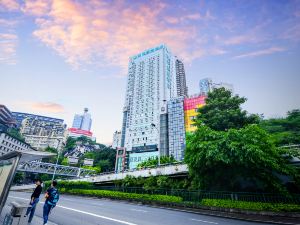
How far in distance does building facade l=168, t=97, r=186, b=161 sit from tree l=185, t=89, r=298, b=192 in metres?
58.2

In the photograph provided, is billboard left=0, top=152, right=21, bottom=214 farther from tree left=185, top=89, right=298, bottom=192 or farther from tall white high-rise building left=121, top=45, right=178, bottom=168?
tall white high-rise building left=121, top=45, right=178, bottom=168

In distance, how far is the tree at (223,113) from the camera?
19.8 meters

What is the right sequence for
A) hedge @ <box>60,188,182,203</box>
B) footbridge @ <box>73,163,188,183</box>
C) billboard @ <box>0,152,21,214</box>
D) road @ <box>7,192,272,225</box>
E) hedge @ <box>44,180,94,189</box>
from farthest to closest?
1. hedge @ <box>44,180,94,189</box>
2. footbridge @ <box>73,163,188,183</box>
3. hedge @ <box>60,188,182,203</box>
4. road @ <box>7,192,272,225</box>
5. billboard @ <box>0,152,21,214</box>

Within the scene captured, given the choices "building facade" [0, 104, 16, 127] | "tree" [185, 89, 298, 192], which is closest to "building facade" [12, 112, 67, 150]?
"building facade" [0, 104, 16, 127]

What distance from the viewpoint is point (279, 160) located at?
14.4 meters

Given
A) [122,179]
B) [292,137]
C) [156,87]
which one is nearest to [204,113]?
[122,179]

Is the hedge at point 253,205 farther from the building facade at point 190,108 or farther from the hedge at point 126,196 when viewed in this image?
the building facade at point 190,108

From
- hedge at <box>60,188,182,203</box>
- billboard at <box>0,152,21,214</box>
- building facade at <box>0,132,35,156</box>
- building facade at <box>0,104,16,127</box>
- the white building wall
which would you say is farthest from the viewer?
building facade at <box>0,104,16,127</box>

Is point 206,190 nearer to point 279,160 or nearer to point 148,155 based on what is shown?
point 279,160

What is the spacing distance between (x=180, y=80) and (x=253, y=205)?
416ft

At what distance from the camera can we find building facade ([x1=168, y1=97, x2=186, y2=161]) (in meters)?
75.4

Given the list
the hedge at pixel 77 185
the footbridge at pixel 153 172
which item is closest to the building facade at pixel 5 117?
the hedge at pixel 77 185

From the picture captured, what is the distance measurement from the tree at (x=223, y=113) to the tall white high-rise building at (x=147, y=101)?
60139 mm

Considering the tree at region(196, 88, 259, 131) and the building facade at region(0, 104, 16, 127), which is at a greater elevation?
the building facade at region(0, 104, 16, 127)
